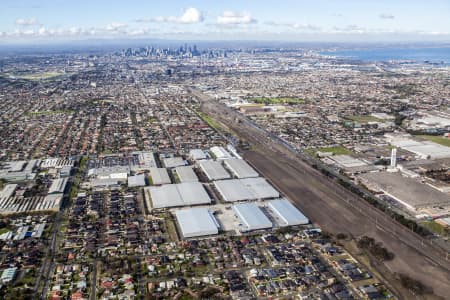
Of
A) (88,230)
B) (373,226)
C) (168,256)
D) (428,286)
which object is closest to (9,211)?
(88,230)

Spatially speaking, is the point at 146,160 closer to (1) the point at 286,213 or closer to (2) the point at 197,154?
(2) the point at 197,154

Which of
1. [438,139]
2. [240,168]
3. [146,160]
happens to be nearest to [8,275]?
[146,160]

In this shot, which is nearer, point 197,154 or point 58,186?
point 58,186

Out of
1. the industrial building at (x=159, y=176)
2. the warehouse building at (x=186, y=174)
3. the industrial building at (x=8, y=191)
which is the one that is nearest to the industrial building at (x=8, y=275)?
the industrial building at (x=8, y=191)

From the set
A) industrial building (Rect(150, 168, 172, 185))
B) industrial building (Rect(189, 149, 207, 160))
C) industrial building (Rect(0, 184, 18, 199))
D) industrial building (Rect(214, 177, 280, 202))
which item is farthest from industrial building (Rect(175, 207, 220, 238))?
industrial building (Rect(0, 184, 18, 199))

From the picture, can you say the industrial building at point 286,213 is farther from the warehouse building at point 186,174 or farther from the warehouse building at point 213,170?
the warehouse building at point 186,174

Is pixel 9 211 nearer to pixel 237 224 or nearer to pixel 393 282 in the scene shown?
pixel 237 224

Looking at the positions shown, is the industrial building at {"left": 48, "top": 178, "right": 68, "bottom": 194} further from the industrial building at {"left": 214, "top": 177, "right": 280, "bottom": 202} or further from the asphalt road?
the asphalt road
